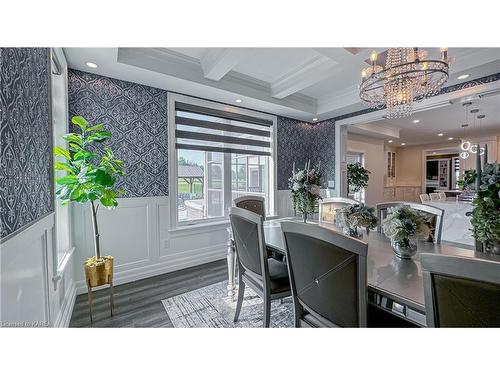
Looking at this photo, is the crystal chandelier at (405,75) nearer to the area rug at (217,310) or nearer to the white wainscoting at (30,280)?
the area rug at (217,310)

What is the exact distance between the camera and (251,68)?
283cm

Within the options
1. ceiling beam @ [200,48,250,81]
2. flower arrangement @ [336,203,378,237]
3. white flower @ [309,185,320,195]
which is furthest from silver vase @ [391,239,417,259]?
ceiling beam @ [200,48,250,81]

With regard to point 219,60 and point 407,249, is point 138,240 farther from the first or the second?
point 407,249

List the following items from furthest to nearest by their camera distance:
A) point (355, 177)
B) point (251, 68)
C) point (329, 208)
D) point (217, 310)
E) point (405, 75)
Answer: point (355, 177) < point (251, 68) < point (329, 208) < point (217, 310) < point (405, 75)

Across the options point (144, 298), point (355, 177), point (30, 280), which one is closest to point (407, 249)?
point (30, 280)

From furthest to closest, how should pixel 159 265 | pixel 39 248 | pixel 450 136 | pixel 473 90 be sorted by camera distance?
pixel 450 136 → pixel 159 265 → pixel 473 90 → pixel 39 248

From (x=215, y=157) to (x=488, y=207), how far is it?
3.02m

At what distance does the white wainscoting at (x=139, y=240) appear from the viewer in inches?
92.8

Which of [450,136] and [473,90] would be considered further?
[450,136]
